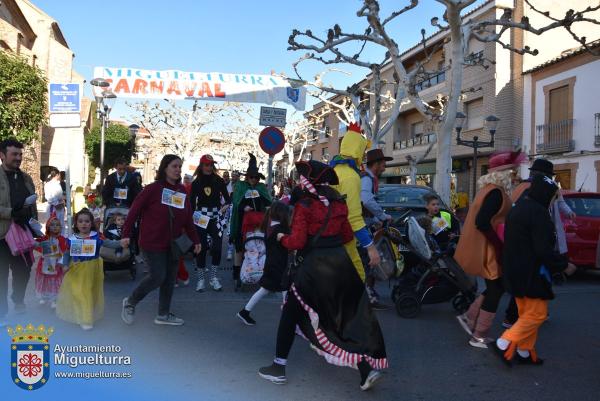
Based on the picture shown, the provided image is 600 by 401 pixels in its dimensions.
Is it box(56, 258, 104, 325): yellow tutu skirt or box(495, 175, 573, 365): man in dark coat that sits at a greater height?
box(495, 175, 573, 365): man in dark coat

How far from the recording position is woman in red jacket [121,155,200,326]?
211 inches

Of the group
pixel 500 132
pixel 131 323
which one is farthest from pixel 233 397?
pixel 500 132

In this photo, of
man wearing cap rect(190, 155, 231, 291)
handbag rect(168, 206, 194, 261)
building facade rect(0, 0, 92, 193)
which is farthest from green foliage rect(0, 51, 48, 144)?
building facade rect(0, 0, 92, 193)

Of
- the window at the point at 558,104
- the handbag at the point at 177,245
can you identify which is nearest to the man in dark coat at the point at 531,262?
the handbag at the point at 177,245

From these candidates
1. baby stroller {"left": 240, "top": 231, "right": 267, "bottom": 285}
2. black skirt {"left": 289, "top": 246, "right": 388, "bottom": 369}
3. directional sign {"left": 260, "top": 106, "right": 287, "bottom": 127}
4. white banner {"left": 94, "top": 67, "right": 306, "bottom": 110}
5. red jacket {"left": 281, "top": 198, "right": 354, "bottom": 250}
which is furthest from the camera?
white banner {"left": 94, "top": 67, "right": 306, "bottom": 110}

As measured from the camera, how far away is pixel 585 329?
5.80 metres

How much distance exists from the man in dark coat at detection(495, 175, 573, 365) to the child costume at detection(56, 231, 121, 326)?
3.99 m

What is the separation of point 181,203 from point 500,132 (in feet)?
73.4

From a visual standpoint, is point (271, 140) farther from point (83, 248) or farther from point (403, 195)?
point (83, 248)

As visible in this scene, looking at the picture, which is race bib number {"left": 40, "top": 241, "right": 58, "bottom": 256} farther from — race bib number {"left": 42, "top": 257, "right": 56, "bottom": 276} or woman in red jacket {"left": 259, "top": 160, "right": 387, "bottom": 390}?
woman in red jacket {"left": 259, "top": 160, "right": 387, "bottom": 390}

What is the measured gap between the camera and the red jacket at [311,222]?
3.88 meters

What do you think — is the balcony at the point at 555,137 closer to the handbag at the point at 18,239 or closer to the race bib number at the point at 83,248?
the race bib number at the point at 83,248

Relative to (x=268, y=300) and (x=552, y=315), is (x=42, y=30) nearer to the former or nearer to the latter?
(x=268, y=300)

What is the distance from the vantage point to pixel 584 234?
8.76 metres
